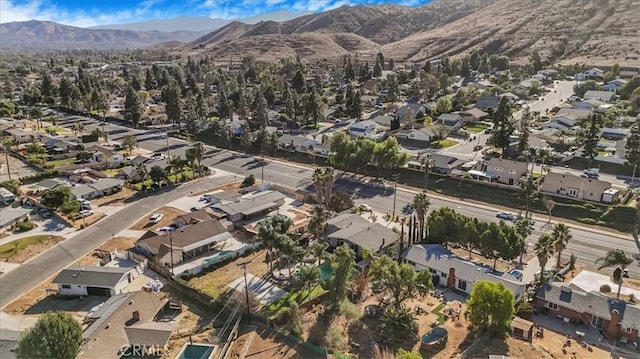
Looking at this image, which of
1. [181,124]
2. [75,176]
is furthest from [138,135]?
[75,176]

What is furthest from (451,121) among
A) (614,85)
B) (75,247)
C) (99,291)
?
(99,291)

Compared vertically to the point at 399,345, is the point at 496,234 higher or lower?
higher

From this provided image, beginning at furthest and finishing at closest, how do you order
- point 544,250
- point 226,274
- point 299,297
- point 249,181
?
1. point 249,181
2. point 226,274
3. point 544,250
4. point 299,297

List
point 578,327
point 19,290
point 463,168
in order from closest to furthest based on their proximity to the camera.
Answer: point 578,327 < point 19,290 < point 463,168

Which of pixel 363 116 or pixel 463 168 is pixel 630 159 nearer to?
pixel 463 168

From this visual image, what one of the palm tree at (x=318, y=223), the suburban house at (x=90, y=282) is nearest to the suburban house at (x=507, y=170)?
the palm tree at (x=318, y=223)

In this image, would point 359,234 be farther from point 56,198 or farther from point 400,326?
point 56,198
